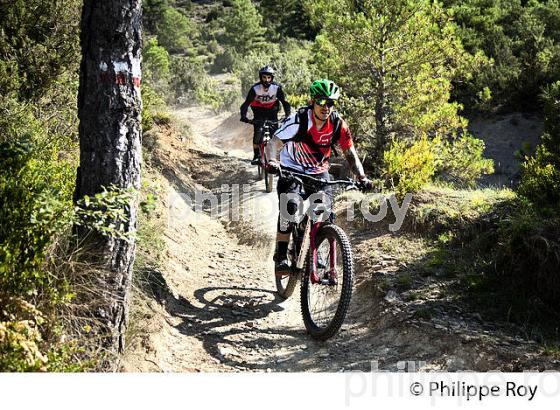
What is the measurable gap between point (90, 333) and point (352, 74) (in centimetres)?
1038

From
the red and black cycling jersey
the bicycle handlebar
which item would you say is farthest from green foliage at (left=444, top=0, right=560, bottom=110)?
the bicycle handlebar

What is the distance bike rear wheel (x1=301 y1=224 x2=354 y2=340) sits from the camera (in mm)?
5215

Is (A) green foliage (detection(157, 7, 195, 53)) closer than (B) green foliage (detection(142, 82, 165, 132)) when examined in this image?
No

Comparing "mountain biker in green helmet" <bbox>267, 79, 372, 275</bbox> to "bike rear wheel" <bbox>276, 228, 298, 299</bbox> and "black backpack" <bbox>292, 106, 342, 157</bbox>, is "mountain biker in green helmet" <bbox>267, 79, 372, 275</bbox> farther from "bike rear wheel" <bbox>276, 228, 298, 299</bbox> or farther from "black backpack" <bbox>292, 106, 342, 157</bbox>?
"bike rear wheel" <bbox>276, 228, 298, 299</bbox>

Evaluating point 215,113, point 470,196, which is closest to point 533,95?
point 215,113

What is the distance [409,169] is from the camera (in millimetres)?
8969

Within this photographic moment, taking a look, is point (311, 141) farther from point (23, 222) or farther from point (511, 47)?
point (511, 47)

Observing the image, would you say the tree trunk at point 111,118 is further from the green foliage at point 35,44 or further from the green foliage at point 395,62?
the green foliage at point 395,62

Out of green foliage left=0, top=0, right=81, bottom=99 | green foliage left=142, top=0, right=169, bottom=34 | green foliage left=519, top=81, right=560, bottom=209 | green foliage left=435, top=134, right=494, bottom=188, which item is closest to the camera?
green foliage left=519, top=81, right=560, bottom=209

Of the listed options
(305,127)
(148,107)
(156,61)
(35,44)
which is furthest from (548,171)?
(156,61)

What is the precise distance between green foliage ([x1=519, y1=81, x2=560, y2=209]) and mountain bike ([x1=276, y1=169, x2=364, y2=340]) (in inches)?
94.3

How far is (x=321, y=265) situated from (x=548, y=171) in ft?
10.4

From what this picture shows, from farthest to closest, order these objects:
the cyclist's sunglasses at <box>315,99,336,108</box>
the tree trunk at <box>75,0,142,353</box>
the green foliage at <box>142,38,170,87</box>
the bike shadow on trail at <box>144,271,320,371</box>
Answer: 1. the green foliage at <box>142,38,170,87</box>
2. the cyclist's sunglasses at <box>315,99,336,108</box>
3. the bike shadow on trail at <box>144,271,320,371</box>
4. the tree trunk at <box>75,0,142,353</box>

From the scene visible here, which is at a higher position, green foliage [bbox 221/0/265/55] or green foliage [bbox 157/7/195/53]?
green foliage [bbox 157/7/195/53]
